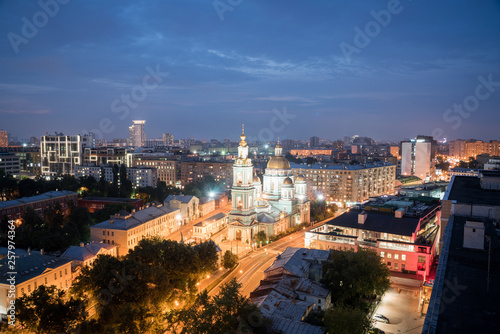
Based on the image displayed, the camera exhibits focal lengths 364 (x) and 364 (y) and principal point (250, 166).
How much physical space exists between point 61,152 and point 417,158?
3370 inches

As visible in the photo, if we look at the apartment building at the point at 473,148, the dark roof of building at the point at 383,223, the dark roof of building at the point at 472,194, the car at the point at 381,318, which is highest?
the apartment building at the point at 473,148

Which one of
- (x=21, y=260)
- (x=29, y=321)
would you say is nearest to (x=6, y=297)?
(x=21, y=260)

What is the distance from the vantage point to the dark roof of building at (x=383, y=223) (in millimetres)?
30172

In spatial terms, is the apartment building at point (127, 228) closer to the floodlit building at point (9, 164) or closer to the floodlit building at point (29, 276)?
the floodlit building at point (29, 276)

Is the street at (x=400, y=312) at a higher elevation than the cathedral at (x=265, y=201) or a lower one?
lower

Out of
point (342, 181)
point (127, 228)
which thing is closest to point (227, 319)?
point (127, 228)

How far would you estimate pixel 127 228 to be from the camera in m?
34.8

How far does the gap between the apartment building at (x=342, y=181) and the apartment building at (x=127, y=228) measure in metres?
31.9

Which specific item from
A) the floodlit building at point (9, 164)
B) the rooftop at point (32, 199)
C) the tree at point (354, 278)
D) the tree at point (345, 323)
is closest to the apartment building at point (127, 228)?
the rooftop at point (32, 199)

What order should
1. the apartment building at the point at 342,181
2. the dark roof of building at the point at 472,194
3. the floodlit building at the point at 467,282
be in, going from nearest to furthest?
the floodlit building at the point at 467,282 < the dark roof of building at the point at 472,194 < the apartment building at the point at 342,181

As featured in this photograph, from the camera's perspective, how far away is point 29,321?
17656 mm

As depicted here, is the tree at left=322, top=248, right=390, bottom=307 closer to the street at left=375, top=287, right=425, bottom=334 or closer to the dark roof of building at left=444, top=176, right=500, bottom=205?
the street at left=375, top=287, right=425, bottom=334

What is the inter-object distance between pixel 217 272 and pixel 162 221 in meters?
14.0

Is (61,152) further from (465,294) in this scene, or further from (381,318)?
(465,294)
